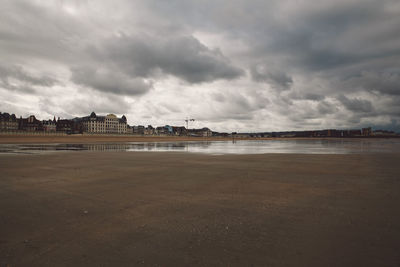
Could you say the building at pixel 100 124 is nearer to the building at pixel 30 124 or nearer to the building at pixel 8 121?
the building at pixel 30 124

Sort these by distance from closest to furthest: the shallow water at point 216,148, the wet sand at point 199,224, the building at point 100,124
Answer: the wet sand at point 199,224
the shallow water at point 216,148
the building at point 100,124

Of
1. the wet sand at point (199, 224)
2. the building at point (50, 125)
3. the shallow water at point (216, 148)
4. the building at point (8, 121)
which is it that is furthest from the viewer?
the building at point (50, 125)

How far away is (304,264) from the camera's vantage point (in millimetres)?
3848

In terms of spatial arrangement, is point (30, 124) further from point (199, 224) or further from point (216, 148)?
point (199, 224)

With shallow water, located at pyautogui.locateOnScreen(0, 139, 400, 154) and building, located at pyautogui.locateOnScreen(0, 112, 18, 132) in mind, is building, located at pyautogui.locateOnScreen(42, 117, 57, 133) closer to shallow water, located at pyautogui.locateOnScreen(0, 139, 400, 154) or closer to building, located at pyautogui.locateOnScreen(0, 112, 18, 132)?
building, located at pyautogui.locateOnScreen(0, 112, 18, 132)

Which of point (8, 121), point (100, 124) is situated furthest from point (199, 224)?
point (100, 124)

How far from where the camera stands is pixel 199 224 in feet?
18.4

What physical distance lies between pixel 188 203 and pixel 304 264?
13.7 feet

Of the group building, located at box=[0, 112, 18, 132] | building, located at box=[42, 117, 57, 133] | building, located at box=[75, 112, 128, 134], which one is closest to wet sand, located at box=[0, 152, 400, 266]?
building, located at box=[0, 112, 18, 132]

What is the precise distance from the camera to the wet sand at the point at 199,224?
13.4 ft

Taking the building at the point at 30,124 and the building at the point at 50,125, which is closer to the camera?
the building at the point at 30,124

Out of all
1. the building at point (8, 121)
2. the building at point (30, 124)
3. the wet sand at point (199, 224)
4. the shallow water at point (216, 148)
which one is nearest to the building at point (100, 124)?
the building at point (30, 124)

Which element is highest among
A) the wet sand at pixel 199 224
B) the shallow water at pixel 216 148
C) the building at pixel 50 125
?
the building at pixel 50 125

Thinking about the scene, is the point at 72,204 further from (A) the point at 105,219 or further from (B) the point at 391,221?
(B) the point at 391,221
